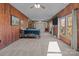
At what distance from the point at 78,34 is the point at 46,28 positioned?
2376cm

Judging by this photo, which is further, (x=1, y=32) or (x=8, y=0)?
(x=1, y=32)

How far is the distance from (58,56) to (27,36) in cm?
1226

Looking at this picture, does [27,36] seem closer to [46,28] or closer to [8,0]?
[8,0]

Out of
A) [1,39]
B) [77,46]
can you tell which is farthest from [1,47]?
[77,46]

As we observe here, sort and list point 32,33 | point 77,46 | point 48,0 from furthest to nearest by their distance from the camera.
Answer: point 32,33
point 77,46
point 48,0

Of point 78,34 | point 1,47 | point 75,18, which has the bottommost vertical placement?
point 1,47

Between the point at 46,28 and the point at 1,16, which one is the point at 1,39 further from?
the point at 46,28

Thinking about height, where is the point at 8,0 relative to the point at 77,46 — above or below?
above

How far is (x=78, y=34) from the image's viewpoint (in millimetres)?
6809

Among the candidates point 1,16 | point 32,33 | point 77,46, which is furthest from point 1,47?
point 32,33

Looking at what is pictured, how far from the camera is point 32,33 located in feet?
44.9

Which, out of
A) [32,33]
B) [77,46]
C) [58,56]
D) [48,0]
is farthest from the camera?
[32,33]

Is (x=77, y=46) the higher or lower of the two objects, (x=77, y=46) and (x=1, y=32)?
the lower

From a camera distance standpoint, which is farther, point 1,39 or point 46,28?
point 46,28
